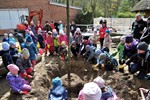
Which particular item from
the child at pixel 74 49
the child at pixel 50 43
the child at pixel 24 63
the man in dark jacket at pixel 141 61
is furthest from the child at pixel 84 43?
the child at pixel 24 63

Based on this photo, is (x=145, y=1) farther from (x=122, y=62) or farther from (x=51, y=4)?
(x=51, y=4)

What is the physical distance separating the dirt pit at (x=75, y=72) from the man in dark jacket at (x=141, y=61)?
0.81ft

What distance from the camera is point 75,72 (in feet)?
28.1

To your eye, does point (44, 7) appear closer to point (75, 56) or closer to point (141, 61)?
point (75, 56)

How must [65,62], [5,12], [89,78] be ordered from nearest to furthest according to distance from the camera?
[89,78], [65,62], [5,12]

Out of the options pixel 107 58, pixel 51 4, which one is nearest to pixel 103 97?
pixel 107 58

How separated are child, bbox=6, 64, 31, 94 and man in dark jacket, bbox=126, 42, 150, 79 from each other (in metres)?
3.24

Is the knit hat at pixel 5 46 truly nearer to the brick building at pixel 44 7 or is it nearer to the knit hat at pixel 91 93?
the knit hat at pixel 91 93

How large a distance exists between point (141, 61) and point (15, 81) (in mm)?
3605

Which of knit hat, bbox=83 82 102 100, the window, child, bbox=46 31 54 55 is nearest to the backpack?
knit hat, bbox=83 82 102 100

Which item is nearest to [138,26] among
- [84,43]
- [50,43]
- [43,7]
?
[84,43]

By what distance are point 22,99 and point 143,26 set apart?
5099mm

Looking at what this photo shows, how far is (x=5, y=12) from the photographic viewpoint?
70.2ft

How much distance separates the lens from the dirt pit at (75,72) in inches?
239
